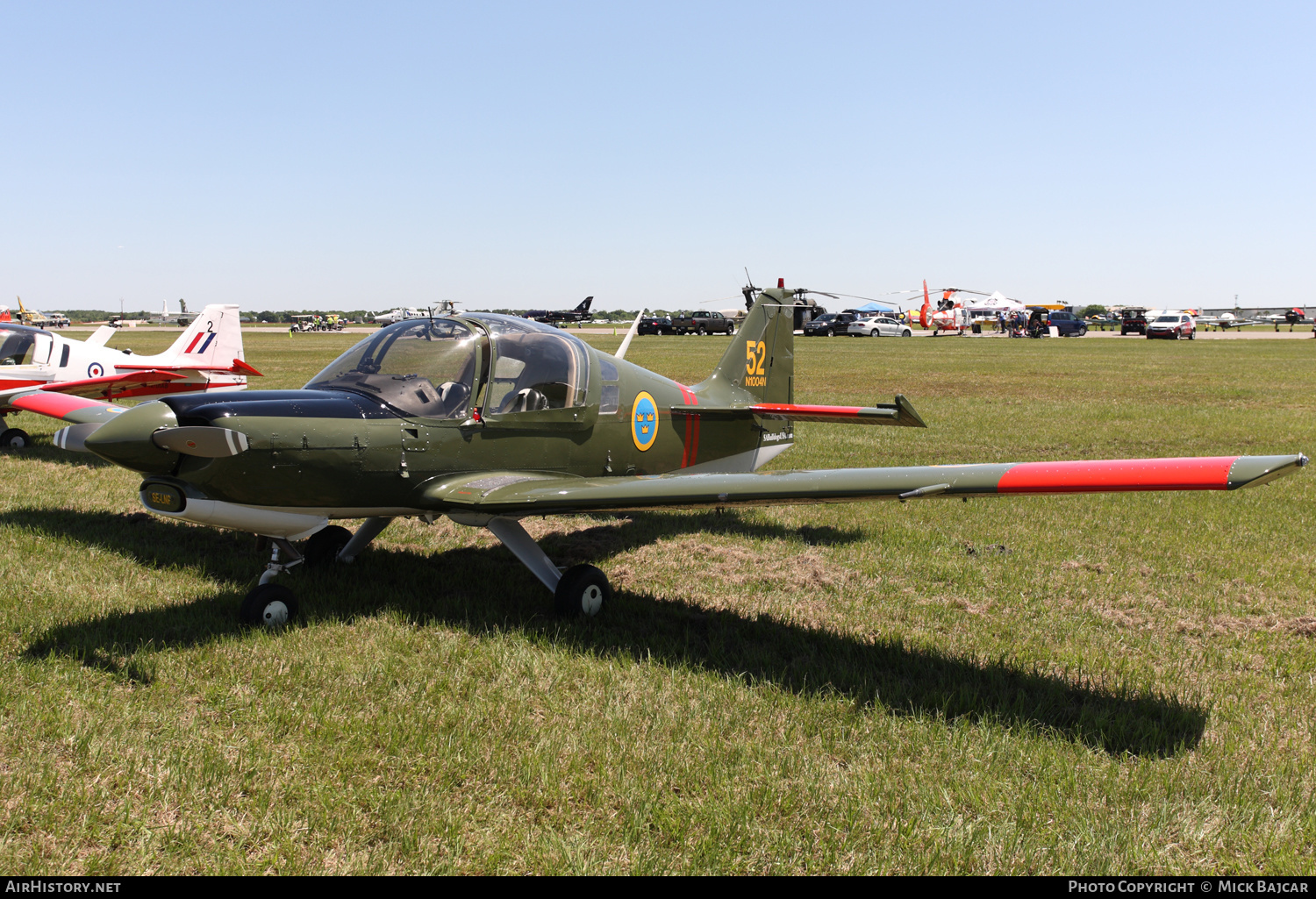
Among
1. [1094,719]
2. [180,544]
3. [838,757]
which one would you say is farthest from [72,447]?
[1094,719]

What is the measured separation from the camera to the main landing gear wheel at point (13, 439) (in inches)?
508

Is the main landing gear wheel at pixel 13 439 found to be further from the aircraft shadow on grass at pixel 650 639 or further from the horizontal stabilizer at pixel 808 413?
the horizontal stabilizer at pixel 808 413

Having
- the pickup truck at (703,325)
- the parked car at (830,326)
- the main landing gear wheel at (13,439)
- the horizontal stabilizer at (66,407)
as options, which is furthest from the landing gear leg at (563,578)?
the pickup truck at (703,325)

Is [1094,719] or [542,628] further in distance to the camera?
[542,628]

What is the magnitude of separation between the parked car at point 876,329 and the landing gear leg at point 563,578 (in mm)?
57662

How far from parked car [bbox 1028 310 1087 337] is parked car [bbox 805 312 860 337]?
43.4 ft

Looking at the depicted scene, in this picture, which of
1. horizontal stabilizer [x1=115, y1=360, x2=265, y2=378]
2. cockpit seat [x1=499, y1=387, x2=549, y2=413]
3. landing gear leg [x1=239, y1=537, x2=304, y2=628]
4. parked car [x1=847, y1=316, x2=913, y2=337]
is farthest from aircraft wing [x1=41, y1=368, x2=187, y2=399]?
parked car [x1=847, y1=316, x2=913, y2=337]

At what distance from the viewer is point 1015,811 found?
3402 millimetres

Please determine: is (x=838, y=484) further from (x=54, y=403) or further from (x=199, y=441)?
(x=54, y=403)

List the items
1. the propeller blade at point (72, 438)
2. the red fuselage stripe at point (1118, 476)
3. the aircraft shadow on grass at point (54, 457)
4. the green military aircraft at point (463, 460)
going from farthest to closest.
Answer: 1. the aircraft shadow on grass at point (54, 457)
2. the propeller blade at point (72, 438)
3. the green military aircraft at point (463, 460)
4. the red fuselage stripe at point (1118, 476)

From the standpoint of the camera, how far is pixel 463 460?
19.1ft

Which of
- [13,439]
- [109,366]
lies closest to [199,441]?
[13,439]
